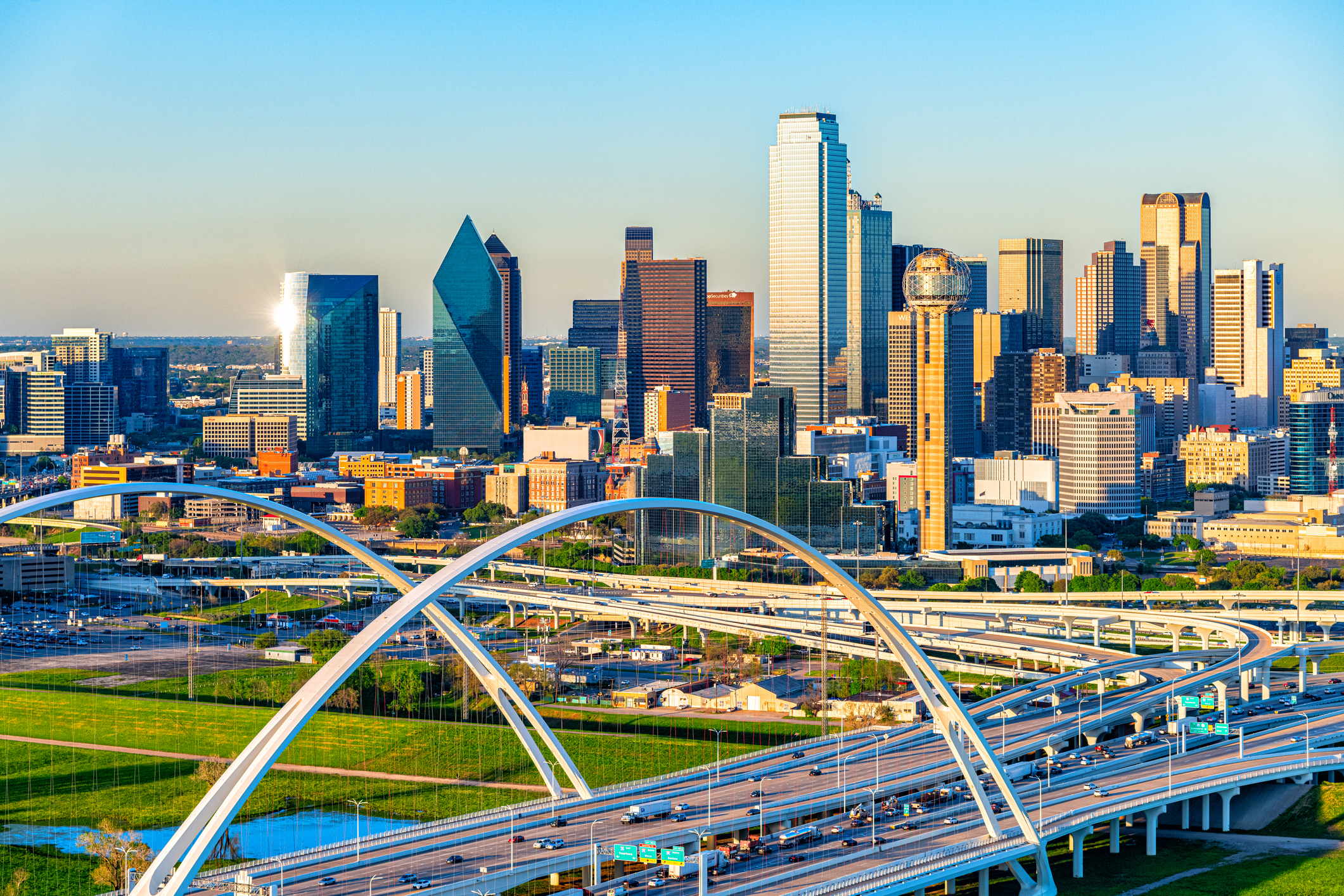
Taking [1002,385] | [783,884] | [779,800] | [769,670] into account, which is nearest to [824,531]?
[769,670]

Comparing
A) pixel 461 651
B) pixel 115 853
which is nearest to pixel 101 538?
pixel 115 853

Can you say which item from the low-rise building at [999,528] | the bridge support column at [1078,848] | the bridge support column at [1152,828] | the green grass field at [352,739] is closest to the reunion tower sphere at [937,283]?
the low-rise building at [999,528]

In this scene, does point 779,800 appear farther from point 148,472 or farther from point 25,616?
point 148,472

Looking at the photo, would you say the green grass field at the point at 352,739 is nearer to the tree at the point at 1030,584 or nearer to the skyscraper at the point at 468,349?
the tree at the point at 1030,584

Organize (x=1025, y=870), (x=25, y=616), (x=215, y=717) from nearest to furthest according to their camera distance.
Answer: (x=1025, y=870)
(x=215, y=717)
(x=25, y=616)

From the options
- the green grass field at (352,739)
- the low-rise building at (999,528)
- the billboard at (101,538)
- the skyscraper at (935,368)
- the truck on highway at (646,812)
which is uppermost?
the skyscraper at (935,368)

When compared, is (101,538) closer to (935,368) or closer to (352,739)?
(352,739)
